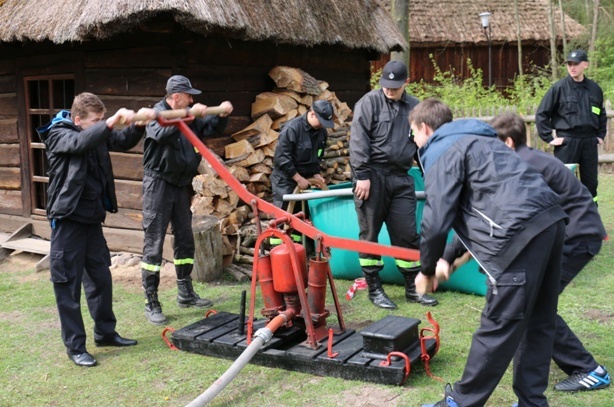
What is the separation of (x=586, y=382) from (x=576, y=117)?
4.42 m

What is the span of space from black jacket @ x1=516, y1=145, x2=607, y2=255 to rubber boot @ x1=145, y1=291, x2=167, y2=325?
10.9ft

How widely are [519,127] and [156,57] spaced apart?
453cm

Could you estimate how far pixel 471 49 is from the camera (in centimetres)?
2314

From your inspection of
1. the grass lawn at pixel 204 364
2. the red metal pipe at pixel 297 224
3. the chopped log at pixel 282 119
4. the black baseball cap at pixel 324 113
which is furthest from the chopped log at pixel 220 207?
the red metal pipe at pixel 297 224

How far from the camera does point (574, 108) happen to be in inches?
306

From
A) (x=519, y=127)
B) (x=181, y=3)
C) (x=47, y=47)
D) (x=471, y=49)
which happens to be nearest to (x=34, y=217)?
(x=47, y=47)

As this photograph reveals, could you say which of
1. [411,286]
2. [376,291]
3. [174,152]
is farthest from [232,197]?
[411,286]

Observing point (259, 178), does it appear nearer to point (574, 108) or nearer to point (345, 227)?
A: point (345, 227)

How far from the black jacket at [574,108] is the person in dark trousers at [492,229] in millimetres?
4677

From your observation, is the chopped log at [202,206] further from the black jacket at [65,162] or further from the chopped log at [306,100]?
the black jacket at [65,162]

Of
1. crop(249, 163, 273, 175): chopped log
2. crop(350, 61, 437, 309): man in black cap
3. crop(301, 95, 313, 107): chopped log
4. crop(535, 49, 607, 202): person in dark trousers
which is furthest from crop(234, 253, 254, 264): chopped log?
crop(535, 49, 607, 202): person in dark trousers

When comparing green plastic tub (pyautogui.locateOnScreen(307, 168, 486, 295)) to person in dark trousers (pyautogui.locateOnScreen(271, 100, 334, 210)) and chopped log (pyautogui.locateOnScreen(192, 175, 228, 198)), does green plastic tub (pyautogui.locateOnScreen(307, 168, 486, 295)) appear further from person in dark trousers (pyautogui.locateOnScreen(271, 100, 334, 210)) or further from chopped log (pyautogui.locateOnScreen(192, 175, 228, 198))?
chopped log (pyautogui.locateOnScreen(192, 175, 228, 198))

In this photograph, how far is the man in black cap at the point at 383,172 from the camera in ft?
19.8

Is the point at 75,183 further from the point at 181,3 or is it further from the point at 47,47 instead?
the point at 47,47
